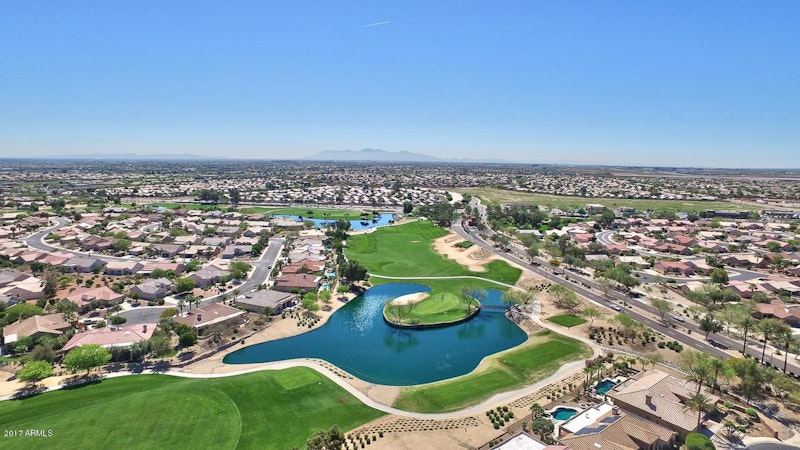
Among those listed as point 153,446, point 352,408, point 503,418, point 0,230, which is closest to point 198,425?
point 153,446

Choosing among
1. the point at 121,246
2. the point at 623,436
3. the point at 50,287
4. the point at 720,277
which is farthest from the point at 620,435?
the point at 121,246

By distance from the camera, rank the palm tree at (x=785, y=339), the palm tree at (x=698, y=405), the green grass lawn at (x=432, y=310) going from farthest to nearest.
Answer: the green grass lawn at (x=432, y=310)
the palm tree at (x=785, y=339)
the palm tree at (x=698, y=405)

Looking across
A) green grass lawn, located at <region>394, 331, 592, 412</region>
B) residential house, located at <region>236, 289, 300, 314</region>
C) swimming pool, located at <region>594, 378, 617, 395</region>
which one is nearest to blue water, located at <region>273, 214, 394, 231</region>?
residential house, located at <region>236, 289, 300, 314</region>

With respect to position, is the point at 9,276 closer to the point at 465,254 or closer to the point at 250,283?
the point at 250,283

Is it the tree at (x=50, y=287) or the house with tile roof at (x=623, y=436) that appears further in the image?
the tree at (x=50, y=287)

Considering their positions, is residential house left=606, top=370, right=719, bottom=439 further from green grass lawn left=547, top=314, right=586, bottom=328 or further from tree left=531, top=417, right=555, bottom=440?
green grass lawn left=547, top=314, right=586, bottom=328

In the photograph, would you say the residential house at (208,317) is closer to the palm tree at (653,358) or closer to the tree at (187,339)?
the tree at (187,339)

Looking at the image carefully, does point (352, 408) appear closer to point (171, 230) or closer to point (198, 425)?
point (198, 425)

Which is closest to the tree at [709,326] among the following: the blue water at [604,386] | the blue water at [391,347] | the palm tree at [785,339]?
the palm tree at [785,339]
